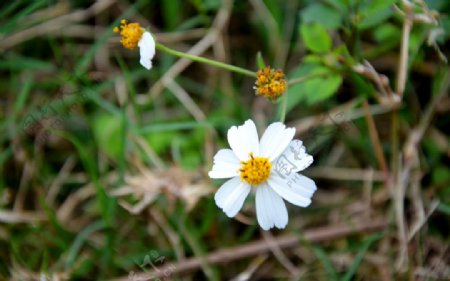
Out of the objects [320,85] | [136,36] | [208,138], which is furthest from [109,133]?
[320,85]

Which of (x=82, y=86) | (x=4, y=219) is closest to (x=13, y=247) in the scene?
(x=4, y=219)

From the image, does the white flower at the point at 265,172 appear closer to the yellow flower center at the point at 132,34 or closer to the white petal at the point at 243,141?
the white petal at the point at 243,141

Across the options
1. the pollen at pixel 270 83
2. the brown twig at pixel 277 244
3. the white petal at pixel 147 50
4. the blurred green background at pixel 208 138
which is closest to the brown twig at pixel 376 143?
the blurred green background at pixel 208 138

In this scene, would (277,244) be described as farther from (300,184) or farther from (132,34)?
(132,34)

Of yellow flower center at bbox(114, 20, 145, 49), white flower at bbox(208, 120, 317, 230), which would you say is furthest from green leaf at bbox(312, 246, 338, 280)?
yellow flower center at bbox(114, 20, 145, 49)

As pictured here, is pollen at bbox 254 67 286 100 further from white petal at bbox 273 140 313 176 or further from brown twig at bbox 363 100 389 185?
brown twig at bbox 363 100 389 185

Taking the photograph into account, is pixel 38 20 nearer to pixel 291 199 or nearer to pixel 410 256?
pixel 291 199
